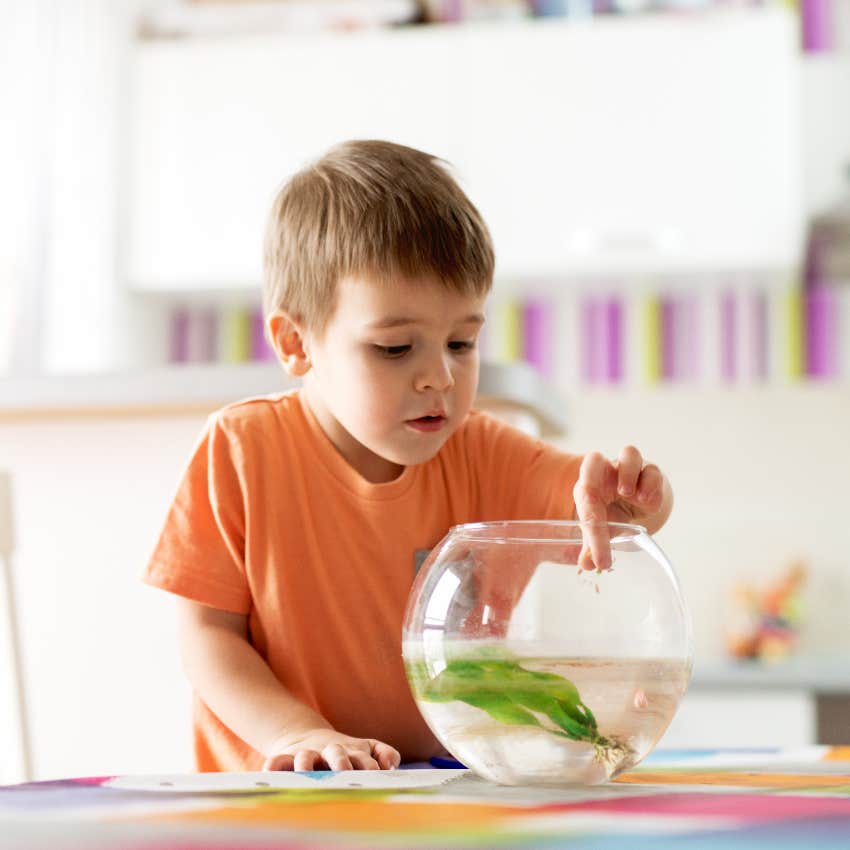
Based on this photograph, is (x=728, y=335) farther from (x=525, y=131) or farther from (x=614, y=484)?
(x=614, y=484)

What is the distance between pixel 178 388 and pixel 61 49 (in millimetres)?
2200

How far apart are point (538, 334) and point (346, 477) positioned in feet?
9.35

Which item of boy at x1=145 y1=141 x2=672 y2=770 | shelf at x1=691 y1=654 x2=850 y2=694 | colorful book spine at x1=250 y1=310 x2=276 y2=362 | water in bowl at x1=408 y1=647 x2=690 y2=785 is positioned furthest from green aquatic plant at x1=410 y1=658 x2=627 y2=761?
colorful book spine at x1=250 y1=310 x2=276 y2=362

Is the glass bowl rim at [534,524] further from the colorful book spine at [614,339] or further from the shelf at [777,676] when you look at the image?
the colorful book spine at [614,339]

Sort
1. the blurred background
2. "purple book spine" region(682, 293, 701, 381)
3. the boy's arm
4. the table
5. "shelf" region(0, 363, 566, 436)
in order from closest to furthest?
the table, the boy's arm, "shelf" region(0, 363, 566, 436), the blurred background, "purple book spine" region(682, 293, 701, 381)

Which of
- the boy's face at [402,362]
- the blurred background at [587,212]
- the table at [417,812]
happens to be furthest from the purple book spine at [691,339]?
the table at [417,812]

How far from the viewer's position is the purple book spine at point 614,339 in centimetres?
390

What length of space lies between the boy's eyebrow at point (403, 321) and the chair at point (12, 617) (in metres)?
0.35

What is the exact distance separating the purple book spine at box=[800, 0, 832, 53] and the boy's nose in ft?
10.3

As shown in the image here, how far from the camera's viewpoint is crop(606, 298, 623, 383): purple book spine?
3896 mm

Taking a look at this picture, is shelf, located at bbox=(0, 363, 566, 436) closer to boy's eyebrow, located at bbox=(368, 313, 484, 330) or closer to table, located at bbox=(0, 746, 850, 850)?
boy's eyebrow, located at bbox=(368, 313, 484, 330)

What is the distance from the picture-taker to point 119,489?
151 cm

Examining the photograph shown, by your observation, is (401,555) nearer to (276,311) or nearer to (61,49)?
(276,311)

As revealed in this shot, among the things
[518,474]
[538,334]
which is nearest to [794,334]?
[538,334]
